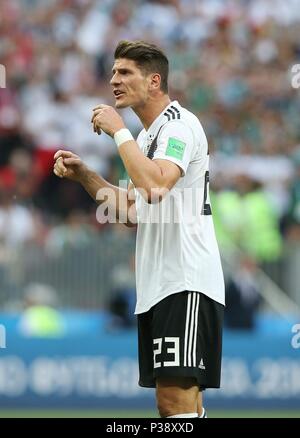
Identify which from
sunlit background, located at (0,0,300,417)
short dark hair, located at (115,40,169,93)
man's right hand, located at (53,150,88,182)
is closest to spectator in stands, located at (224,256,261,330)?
sunlit background, located at (0,0,300,417)

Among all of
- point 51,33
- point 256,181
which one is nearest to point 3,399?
point 256,181

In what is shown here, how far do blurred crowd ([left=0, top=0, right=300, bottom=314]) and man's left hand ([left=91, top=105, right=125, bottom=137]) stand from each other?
6467 millimetres

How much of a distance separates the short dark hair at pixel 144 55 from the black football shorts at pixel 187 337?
1218 millimetres

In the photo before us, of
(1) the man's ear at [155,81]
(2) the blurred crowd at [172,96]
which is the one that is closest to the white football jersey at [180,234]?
(1) the man's ear at [155,81]

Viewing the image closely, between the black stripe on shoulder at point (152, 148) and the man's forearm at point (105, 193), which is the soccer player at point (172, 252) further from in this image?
the man's forearm at point (105, 193)

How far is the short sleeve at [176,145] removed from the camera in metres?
5.90

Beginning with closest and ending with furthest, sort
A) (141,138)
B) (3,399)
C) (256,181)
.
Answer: (141,138) < (3,399) < (256,181)

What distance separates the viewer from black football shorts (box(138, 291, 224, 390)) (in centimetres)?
599

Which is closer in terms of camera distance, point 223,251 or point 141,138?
point 141,138

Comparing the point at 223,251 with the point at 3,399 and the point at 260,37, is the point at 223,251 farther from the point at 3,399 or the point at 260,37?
the point at 260,37

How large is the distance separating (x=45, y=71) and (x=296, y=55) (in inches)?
144

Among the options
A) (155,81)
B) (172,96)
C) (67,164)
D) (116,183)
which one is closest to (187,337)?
(67,164)

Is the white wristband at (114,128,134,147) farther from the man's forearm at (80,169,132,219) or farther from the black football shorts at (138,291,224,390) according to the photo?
the black football shorts at (138,291,224,390)

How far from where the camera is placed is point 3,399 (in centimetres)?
1207
